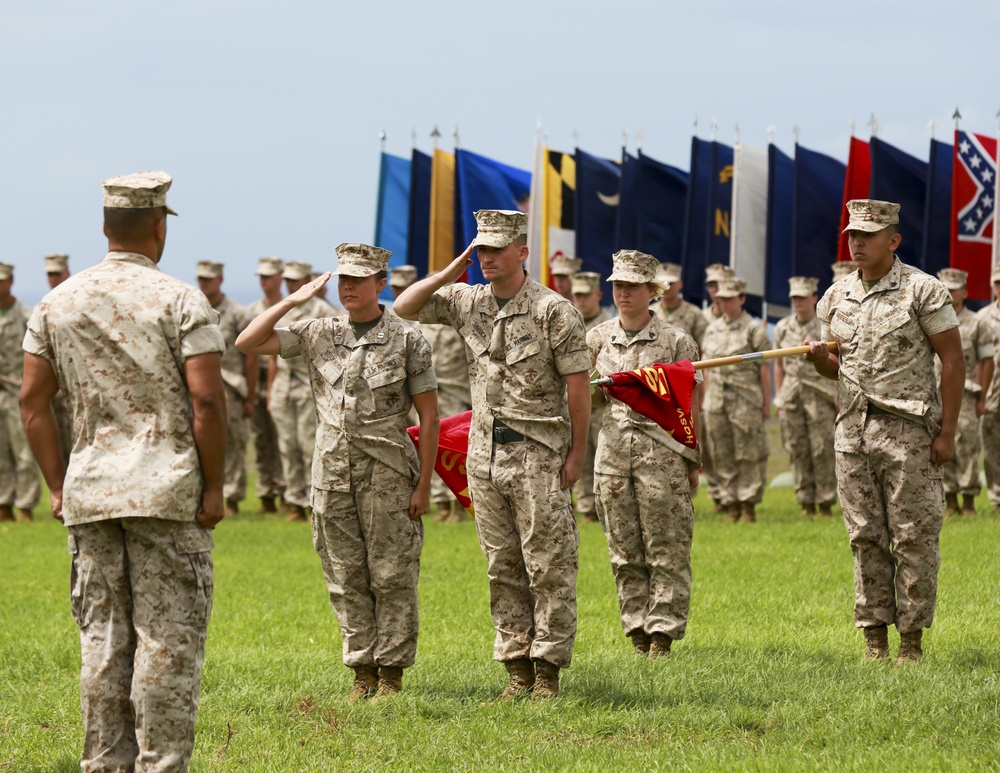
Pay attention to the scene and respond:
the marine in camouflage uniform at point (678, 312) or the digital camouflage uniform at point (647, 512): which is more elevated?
the marine in camouflage uniform at point (678, 312)

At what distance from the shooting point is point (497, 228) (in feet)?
24.6

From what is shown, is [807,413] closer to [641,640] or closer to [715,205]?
[715,205]

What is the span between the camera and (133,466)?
17.8 feet

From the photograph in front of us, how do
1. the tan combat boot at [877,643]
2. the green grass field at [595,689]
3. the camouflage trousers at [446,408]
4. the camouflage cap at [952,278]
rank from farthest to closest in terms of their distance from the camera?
the camouflage trousers at [446,408]
the camouflage cap at [952,278]
the tan combat boot at [877,643]
the green grass field at [595,689]

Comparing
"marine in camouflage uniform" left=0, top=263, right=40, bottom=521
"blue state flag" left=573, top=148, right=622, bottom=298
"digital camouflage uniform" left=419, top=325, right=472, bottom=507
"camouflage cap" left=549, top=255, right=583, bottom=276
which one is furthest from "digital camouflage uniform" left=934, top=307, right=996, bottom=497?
"marine in camouflage uniform" left=0, top=263, right=40, bottom=521

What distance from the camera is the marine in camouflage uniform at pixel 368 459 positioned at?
7.51 metres

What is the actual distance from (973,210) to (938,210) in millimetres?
480

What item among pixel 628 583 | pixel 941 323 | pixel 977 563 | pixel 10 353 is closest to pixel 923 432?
pixel 941 323

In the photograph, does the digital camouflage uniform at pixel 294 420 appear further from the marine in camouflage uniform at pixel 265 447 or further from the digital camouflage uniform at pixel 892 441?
the digital camouflage uniform at pixel 892 441

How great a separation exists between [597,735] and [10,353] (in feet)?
38.9

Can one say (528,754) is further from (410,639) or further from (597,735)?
(410,639)

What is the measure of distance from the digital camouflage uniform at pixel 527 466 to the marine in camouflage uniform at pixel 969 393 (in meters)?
8.67

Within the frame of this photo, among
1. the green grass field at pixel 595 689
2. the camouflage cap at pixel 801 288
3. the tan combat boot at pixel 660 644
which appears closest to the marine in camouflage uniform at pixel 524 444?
the green grass field at pixel 595 689

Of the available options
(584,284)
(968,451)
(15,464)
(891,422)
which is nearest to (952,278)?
(968,451)
